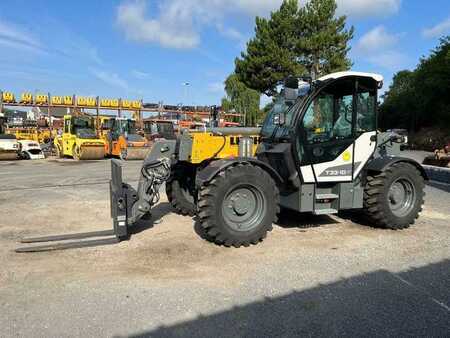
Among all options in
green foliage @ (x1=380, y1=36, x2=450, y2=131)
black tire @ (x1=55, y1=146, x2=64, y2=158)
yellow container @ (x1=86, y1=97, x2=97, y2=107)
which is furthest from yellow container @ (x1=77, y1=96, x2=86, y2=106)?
green foliage @ (x1=380, y1=36, x2=450, y2=131)

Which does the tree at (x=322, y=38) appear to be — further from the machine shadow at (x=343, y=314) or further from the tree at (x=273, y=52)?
the machine shadow at (x=343, y=314)

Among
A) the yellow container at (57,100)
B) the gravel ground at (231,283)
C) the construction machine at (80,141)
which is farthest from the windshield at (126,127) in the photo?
the yellow container at (57,100)

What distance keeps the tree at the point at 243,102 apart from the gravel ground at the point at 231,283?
51877 millimetres

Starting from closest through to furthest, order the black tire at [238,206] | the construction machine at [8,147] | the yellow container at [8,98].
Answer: the black tire at [238,206] → the construction machine at [8,147] → the yellow container at [8,98]

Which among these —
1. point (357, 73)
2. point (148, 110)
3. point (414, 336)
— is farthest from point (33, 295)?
point (148, 110)

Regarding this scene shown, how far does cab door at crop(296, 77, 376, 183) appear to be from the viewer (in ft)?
19.7

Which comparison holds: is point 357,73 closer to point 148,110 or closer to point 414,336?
point 414,336

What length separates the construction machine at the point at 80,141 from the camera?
67.9 ft

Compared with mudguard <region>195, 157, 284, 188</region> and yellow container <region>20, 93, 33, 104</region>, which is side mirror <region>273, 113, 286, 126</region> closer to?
mudguard <region>195, 157, 284, 188</region>

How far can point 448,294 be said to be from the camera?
4.11 m

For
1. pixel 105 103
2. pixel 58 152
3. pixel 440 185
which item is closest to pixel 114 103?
pixel 105 103

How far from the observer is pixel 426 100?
112ft

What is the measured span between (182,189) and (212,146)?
1220 millimetres

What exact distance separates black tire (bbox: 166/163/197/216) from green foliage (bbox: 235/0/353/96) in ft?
77.3
